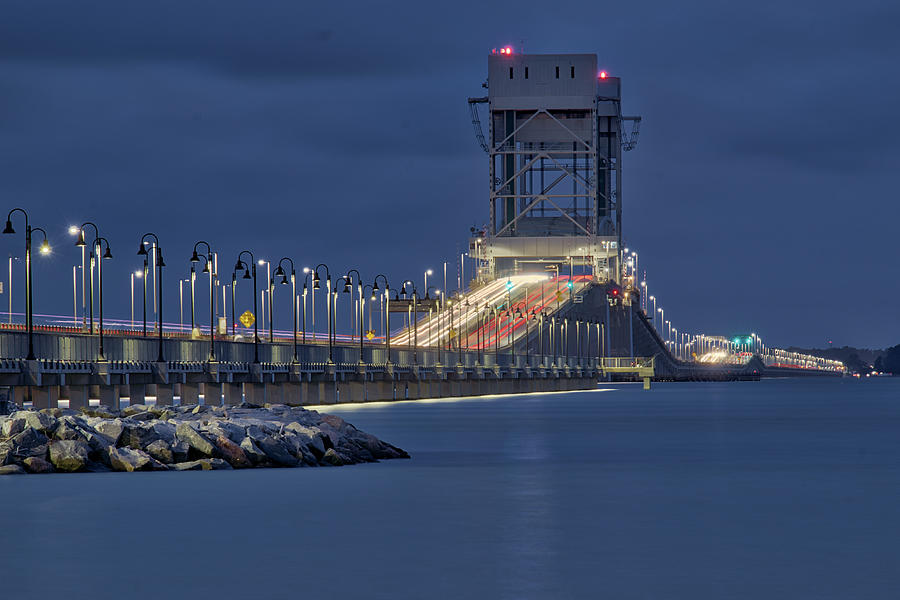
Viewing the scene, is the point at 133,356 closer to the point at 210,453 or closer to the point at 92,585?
the point at 210,453

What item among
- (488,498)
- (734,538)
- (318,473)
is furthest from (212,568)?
(318,473)

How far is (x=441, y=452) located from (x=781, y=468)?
11193mm

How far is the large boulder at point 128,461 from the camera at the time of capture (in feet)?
121

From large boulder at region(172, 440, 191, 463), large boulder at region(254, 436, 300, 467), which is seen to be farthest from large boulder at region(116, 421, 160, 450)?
large boulder at region(254, 436, 300, 467)

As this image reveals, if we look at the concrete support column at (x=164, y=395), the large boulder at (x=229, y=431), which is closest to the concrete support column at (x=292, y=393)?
the concrete support column at (x=164, y=395)

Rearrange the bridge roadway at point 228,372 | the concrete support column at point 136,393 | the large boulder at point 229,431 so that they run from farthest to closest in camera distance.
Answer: the concrete support column at point 136,393 → the bridge roadway at point 228,372 → the large boulder at point 229,431

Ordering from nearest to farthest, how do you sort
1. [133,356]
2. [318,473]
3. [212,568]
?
[212,568], [318,473], [133,356]

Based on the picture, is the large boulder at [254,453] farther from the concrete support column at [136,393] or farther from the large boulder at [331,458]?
the concrete support column at [136,393]

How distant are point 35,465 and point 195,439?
4.07 meters

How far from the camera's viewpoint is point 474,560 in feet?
68.7

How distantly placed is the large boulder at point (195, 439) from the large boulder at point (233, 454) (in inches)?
10.9

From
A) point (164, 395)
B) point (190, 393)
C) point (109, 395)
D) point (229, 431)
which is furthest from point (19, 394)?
point (229, 431)

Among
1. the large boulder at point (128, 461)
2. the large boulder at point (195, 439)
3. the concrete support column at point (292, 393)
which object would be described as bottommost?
the concrete support column at point (292, 393)

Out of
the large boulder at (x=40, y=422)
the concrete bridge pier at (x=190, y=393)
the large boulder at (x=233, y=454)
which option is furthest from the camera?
the concrete bridge pier at (x=190, y=393)
